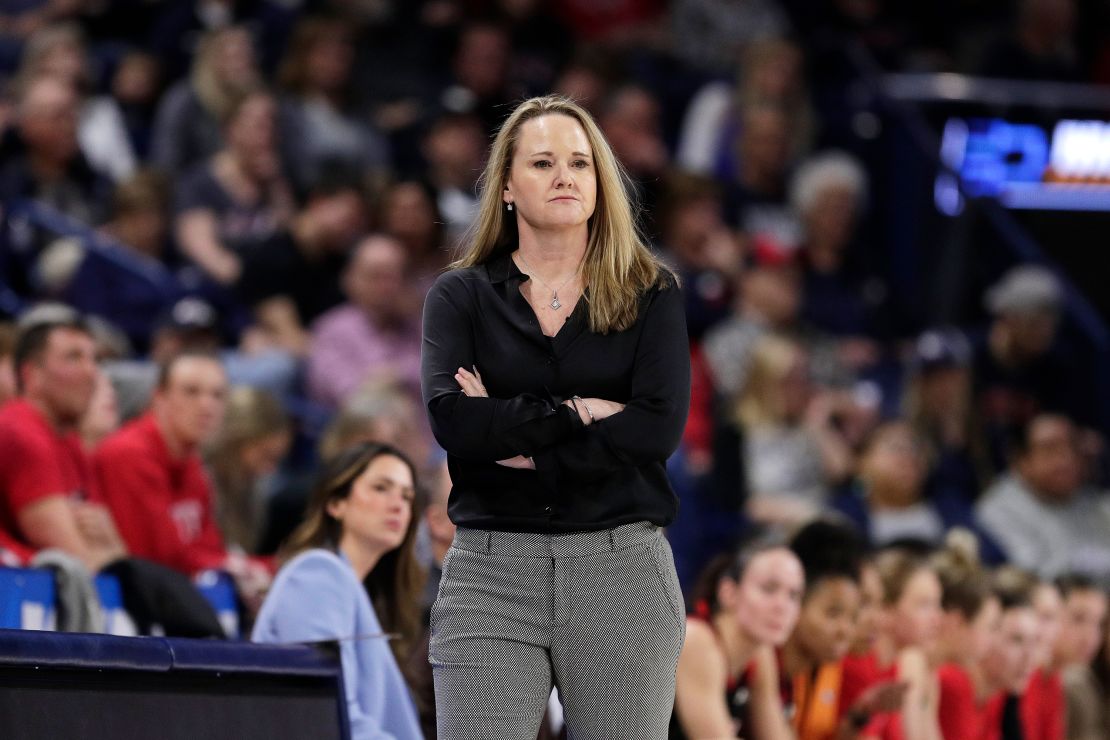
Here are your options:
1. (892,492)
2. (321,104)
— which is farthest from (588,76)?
(892,492)

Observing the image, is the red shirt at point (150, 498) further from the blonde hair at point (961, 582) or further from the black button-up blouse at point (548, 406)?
the black button-up blouse at point (548, 406)

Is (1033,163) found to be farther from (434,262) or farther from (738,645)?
(738,645)

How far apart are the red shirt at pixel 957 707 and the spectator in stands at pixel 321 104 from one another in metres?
4.36

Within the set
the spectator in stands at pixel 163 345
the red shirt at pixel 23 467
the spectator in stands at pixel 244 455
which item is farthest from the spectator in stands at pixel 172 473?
the spectator in stands at pixel 163 345

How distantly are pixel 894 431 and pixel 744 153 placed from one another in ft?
8.02

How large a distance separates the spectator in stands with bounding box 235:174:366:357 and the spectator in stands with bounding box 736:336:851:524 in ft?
6.69

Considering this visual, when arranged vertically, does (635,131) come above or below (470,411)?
above

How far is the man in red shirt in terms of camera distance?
5.27m

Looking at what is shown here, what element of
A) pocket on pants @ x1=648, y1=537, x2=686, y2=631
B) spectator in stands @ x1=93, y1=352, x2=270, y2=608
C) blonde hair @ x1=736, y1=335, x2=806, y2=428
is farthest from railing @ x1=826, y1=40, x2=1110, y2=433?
pocket on pants @ x1=648, y1=537, x2=686, y2=631

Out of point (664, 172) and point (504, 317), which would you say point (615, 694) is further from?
point (664, 172)

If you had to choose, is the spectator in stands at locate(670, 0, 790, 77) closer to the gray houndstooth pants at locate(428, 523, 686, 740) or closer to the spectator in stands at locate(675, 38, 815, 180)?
the spectator in stands at locate(675, 38, 815, 180)

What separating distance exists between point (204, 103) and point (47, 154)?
1023 millimetres

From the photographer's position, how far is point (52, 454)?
5355 millimetres

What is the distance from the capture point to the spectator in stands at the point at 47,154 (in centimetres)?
818
